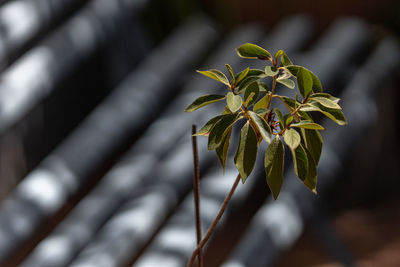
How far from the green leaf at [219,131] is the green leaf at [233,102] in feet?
Result: 0.05

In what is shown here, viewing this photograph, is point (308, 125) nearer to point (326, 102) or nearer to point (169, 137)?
point (326, 102)

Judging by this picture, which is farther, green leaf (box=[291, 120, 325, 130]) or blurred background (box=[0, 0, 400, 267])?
blurred background (box=[0, 0, 400, 267])

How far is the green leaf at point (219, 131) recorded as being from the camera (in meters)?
0.51

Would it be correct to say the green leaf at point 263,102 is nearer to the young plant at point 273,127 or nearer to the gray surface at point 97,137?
the young plant at point 273,127

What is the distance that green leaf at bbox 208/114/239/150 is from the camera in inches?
19.9

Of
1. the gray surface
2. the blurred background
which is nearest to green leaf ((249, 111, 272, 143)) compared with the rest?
the blurred background

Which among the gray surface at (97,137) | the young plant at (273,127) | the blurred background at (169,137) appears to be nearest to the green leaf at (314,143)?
the young plant at (273,127)

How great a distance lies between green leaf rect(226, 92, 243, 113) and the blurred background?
0.88 meters

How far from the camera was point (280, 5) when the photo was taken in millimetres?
2637

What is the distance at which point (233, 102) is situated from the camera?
1.64 feet

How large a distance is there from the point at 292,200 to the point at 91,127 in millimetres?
694

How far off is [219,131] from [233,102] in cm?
3

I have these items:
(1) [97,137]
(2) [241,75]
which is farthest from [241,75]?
(1) [97,137]

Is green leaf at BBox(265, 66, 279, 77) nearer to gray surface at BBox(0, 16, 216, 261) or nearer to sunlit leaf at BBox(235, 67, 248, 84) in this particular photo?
sunlit leaf at BBox(235, 67, 248, 84)
